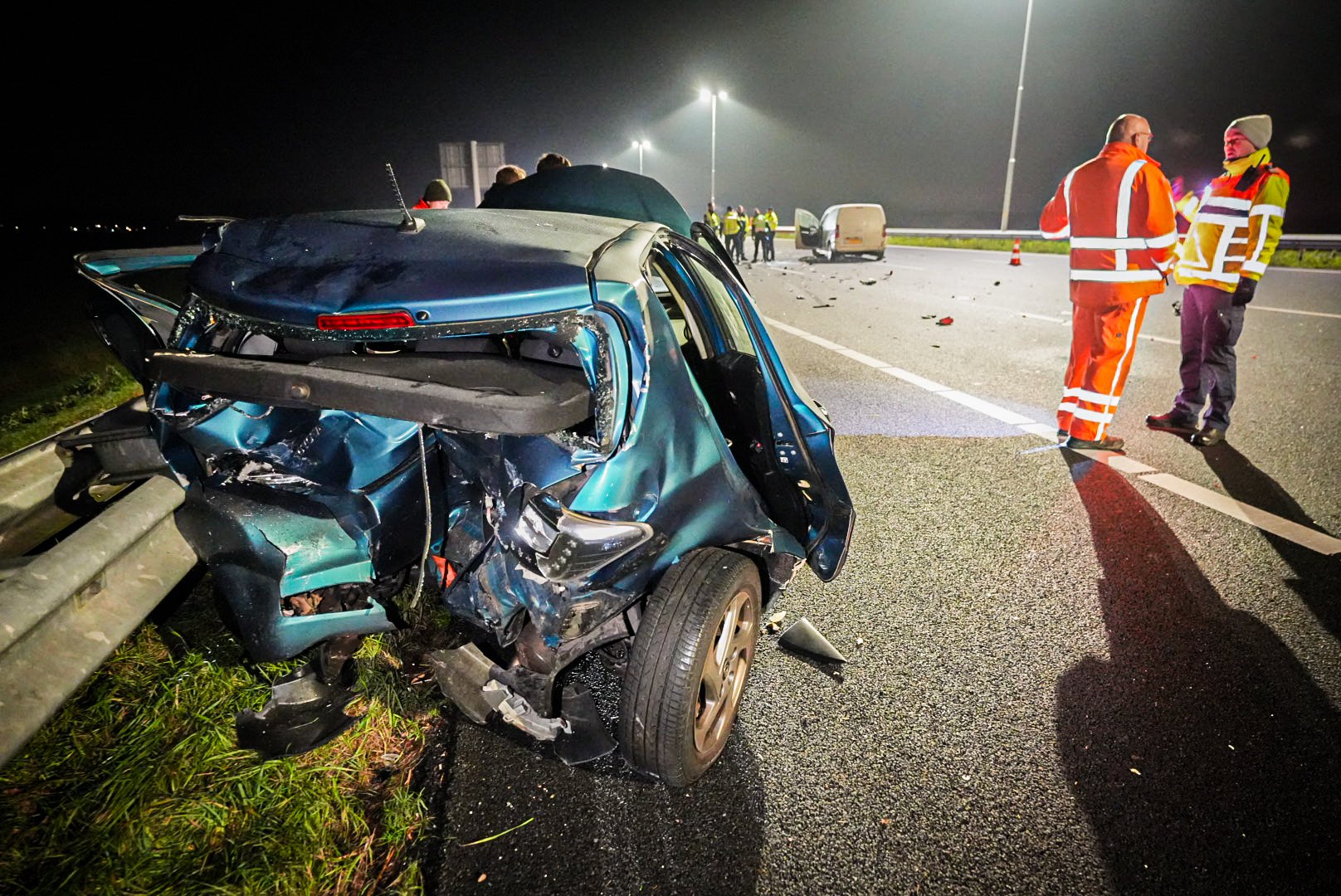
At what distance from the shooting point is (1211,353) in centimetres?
471

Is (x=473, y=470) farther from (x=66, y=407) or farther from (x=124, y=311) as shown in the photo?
(x=66, y=407)

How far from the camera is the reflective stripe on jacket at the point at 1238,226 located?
4.62 metres

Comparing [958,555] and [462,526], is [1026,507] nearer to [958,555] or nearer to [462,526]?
[958,555]

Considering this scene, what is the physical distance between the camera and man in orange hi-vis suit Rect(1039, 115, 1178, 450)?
4277 millimetres

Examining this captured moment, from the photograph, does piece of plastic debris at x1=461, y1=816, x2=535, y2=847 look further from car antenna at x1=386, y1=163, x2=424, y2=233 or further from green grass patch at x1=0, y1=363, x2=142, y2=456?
green grass patch at x1=0, y1=363, x2=142, y2=456

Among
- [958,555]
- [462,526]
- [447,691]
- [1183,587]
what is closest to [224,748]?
[447,691]

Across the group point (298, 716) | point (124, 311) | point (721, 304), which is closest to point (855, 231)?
point (721, 304)

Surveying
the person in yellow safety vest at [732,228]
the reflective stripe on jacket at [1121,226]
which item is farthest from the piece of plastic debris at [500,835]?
the person in yellow safety vest at [732,228]

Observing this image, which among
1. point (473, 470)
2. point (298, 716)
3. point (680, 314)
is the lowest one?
point (298, 716)

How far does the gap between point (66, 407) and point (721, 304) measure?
5532mm

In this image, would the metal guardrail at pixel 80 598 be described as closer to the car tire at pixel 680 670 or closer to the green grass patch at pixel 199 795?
the green grass patch at pixel 199 795

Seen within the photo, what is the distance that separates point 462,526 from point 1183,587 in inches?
114

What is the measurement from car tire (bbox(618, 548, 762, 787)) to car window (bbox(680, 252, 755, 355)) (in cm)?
91

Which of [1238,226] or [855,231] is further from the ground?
[855,231]
